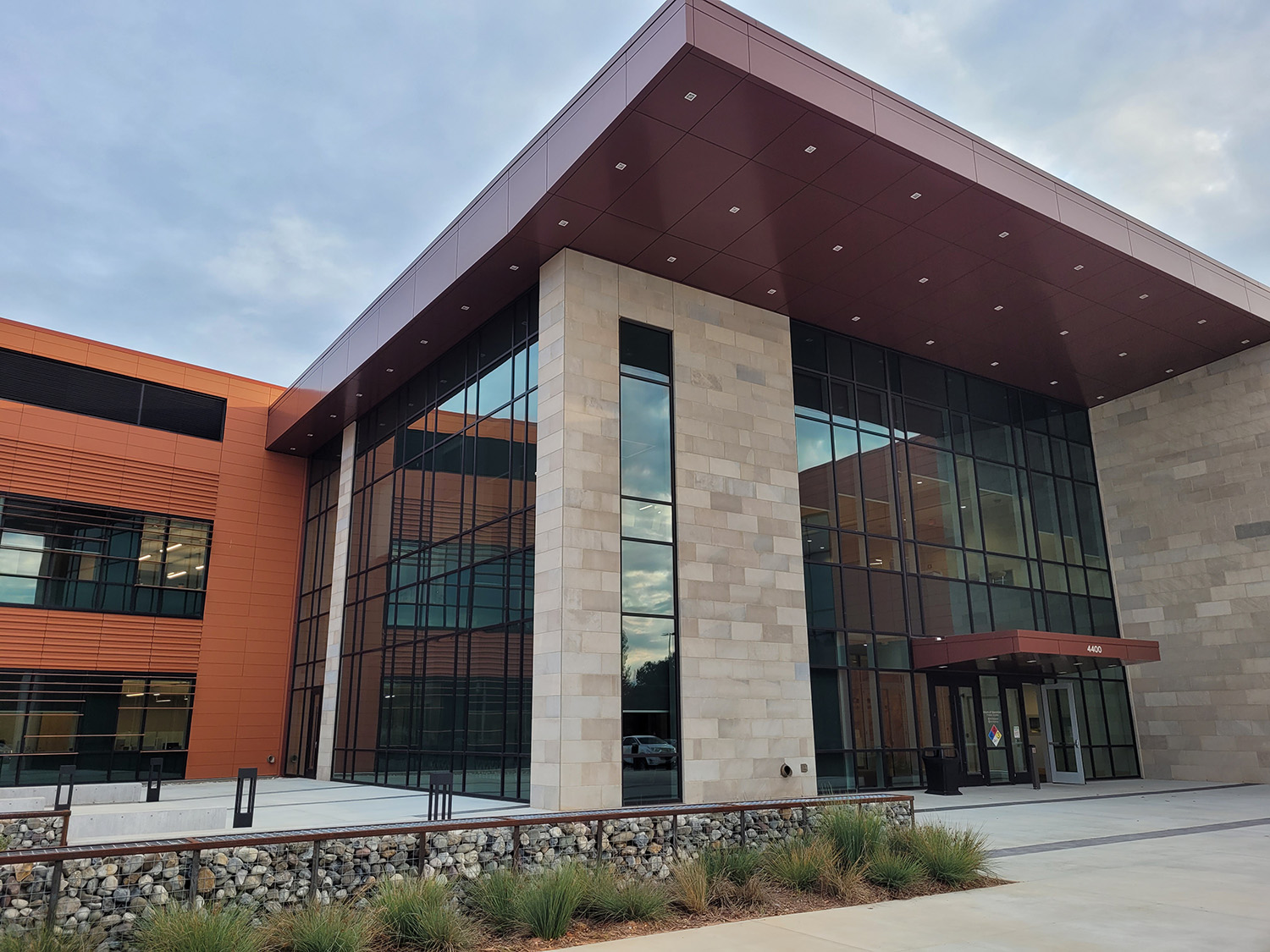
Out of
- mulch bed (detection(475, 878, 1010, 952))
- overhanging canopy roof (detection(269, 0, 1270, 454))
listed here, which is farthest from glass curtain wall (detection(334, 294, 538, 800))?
mulch bed (detection(475, 878, 1010, 952))

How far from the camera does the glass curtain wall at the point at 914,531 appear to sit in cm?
1925

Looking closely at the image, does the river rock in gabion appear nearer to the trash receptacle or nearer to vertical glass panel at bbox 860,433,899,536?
the trash receptacle

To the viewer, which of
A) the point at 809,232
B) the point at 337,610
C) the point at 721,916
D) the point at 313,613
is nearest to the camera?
the point at 721,916

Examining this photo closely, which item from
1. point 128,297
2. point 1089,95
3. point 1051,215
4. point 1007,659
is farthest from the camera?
point 128,297

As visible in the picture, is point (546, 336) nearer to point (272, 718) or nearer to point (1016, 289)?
point (1016, 289)

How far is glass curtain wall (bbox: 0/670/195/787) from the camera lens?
2241 centimetres

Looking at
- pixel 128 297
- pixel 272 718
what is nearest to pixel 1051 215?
pixel 272 718

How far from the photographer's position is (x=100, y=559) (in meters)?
24.7

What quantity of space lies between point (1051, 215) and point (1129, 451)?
39.5 feet

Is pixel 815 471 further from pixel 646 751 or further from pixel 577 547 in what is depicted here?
pixel 646 751

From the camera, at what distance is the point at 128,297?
185625mm

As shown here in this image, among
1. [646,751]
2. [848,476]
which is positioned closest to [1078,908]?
[646,751]

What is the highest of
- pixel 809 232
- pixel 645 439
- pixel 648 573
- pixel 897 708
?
pixel 809 232

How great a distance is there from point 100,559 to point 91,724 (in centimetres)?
452
